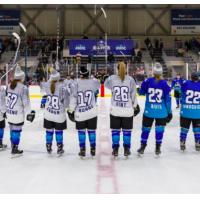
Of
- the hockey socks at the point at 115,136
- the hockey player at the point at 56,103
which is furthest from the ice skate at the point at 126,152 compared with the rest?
the hockey player at the point at 56,103

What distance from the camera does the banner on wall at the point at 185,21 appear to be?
81.3ft

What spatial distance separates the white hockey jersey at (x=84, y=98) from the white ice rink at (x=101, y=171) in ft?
2.19

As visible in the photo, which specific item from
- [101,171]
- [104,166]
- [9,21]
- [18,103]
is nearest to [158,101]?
[104,166]

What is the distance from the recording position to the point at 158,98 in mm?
4281

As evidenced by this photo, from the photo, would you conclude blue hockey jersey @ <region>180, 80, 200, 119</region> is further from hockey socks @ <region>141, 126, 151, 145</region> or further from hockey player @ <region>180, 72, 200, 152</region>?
hockey socks @ <region>141, 126, 151, 145</region>

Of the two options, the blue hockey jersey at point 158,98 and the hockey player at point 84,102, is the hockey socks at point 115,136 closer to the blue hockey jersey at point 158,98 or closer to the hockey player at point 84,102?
the hockey player at point 84,102

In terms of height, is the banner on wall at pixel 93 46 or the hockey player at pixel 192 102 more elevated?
the banner on wall at pixel 93 46

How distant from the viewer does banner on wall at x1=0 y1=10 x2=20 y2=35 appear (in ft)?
82.3

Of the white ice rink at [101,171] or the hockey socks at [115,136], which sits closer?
the white ice rink at [101,171]

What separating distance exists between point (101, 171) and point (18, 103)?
1601 mm

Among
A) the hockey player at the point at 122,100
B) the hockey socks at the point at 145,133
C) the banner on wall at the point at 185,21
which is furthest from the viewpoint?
the banner on wall at the point at 185,21

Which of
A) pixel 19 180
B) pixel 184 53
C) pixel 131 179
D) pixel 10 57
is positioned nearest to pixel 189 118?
pixel 131 179

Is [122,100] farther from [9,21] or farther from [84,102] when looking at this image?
[9,21]

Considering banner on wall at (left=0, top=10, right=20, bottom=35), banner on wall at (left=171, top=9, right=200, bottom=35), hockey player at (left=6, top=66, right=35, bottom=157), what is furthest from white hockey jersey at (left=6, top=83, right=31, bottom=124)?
banner on wall at (left=171, top=9, right=200, bottom=35)
